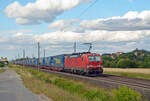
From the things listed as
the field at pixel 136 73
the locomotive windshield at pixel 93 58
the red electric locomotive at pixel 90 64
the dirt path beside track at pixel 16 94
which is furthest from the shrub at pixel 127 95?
the field at pixel 136 73

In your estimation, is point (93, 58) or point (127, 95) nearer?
point (127, 95)

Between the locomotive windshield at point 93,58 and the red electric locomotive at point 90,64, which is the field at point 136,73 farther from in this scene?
the locomotive windshield at point 93,58

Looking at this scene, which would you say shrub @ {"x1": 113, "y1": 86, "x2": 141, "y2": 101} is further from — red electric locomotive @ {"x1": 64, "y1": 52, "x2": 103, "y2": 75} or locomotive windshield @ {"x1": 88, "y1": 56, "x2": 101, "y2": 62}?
locomotive windshield @ {"x1": 88, "y1": 56, "x2": 101, "y2": 62}

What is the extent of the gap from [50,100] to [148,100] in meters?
5.27

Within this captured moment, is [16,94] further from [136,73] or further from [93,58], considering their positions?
[136,73]

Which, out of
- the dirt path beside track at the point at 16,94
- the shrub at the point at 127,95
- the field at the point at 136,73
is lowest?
the field at the point at 136,73

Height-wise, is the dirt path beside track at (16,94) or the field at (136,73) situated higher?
the dirt path beside track at (16,94)

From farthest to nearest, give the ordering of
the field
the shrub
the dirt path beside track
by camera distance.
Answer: the field → the dirt path beside track → the shrub

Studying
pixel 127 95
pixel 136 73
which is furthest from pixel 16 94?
pixel 136 73

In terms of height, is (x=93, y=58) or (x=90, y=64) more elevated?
(x=93, y=58)

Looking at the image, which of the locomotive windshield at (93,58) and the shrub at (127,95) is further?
the locomotive windshield at (93,58)

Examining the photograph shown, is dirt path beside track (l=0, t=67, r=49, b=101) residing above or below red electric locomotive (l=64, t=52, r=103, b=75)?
below

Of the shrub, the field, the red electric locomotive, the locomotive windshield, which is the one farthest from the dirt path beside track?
the field

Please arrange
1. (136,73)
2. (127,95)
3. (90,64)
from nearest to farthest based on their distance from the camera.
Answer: (127,95), (90,64), (136,73)
